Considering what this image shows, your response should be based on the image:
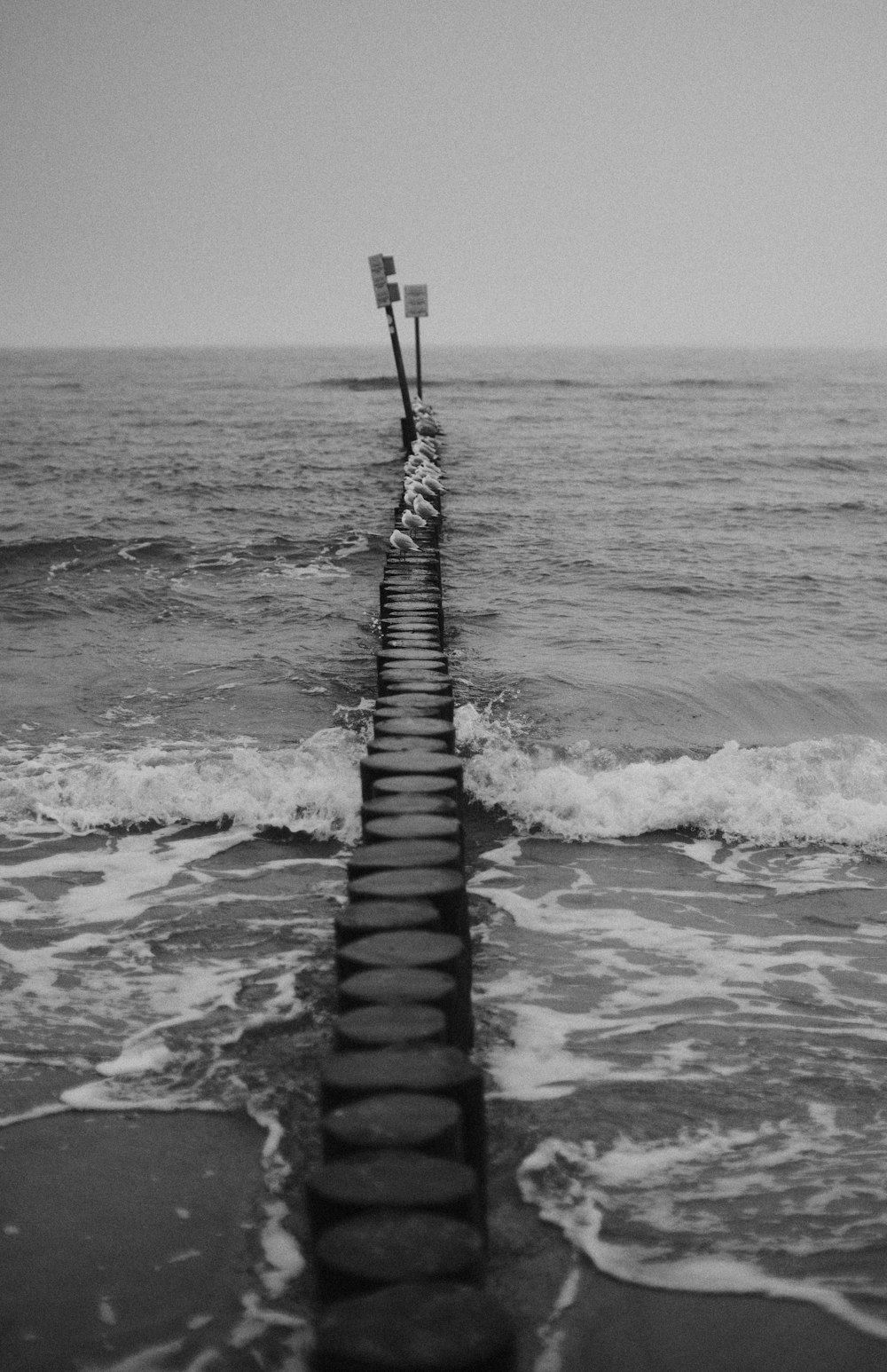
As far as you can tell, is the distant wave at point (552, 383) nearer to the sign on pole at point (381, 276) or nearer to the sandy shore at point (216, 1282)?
the sign on pole at point (381, 276)

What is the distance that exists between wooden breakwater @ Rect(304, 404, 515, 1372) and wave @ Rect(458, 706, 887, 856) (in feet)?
8.18

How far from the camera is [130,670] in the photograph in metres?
10.3

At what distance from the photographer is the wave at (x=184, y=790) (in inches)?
272

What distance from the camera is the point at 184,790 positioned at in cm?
719

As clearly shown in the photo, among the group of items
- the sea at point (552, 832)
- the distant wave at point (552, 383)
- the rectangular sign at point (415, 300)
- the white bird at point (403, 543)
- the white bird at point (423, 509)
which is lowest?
the sea at point (552, 832)

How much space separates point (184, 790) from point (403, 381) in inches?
580

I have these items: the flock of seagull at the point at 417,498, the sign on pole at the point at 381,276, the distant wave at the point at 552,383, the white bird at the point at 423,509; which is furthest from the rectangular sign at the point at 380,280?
the distant wave at the point at 552,383

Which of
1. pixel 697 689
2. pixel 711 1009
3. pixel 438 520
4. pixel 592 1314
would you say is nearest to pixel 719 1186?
pixel 592 1314

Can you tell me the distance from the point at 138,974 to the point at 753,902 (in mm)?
3132

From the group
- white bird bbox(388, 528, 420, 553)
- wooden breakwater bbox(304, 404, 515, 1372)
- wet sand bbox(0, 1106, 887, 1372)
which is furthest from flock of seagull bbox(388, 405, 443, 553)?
wet sand bbox(0, 1106, 887, 1372)

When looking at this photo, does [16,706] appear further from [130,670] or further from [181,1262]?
[181,1262]

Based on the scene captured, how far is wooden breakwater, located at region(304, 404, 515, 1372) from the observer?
2.36 meters

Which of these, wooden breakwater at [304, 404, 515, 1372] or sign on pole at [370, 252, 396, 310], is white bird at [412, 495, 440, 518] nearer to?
sign on pole at [370, 252, 396, 310]

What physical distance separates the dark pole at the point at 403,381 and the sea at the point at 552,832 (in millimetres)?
3087
